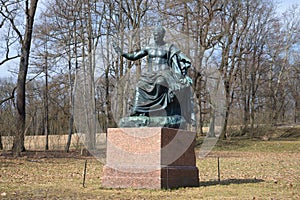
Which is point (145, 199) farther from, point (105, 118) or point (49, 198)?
point (105, 118)

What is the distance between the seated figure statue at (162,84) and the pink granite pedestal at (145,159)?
2.55 ft

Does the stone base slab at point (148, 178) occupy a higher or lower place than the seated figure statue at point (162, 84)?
lower

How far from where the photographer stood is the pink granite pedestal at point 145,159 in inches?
359

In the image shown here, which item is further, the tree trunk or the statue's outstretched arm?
the tree trunk

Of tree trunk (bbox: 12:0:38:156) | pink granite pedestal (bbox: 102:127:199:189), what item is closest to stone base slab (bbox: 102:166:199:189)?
pink granite pedestal (bbox: 102:127:199:189)

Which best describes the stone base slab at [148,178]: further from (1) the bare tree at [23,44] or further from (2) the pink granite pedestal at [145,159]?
(1) the bare tree at [23,44]

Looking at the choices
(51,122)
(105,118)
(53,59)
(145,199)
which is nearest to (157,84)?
(145,199)

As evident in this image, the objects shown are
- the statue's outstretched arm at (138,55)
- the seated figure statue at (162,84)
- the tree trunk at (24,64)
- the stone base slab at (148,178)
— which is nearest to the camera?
the stone base slab at (148,178)

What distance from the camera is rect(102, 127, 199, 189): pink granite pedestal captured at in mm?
9117

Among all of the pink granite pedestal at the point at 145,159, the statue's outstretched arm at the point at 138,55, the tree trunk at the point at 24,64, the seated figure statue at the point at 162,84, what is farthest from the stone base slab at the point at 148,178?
the tree trunk at the point at 24,64

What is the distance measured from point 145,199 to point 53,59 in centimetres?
2005

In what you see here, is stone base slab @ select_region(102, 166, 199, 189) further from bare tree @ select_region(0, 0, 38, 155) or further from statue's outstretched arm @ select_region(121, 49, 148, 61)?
bare tree @ select_region(0, 0, 38, 155)

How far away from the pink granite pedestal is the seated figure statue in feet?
2.55

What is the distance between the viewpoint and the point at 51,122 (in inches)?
1214
